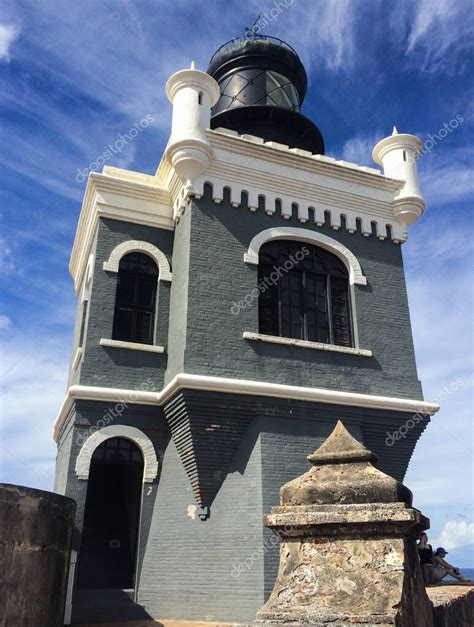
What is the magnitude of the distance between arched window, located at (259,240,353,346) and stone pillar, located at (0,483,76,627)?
744cm

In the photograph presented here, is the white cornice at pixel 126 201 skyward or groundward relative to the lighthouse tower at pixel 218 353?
skyward

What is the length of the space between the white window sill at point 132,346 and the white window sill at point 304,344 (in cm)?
197

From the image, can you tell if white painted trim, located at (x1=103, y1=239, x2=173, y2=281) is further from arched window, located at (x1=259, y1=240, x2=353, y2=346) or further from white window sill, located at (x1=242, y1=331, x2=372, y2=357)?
white window sill, located at (x1=242, y1=331, x2=372, y2=357)

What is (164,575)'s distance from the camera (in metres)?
11.0

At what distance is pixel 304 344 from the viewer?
12492mm

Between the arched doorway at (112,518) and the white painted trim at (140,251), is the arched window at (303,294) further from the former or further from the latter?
the arched doorway at (112,518)

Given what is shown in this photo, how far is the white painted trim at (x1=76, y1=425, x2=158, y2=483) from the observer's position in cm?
1150

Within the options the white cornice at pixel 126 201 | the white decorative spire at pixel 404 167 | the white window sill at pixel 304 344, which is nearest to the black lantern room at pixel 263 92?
the white decorative spire at pixel 404 167

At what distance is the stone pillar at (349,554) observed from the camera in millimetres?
3086

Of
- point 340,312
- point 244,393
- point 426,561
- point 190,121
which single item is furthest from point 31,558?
point 190,121

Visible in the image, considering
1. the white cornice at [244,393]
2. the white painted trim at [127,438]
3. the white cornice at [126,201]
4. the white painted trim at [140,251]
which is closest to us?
the white cornice at [244,393]

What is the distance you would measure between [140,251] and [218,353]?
3491 millimetres

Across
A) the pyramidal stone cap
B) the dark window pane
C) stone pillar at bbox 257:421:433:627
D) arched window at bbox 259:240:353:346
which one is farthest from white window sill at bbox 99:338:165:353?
stone pillar at bbox 257:421:433:627

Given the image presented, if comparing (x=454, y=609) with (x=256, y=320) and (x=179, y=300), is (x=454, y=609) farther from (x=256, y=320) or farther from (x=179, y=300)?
(x=179, y=300)
